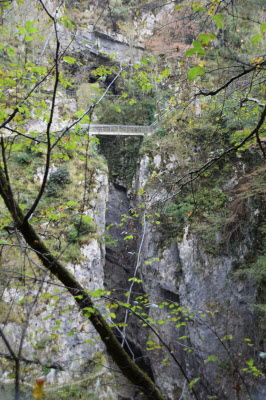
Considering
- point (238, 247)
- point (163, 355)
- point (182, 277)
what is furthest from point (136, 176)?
point (163, 355)

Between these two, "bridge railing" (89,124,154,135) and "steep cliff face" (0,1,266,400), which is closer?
"steep cliff face" (0,1,266,400)

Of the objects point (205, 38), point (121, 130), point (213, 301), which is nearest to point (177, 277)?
point (213, 301)

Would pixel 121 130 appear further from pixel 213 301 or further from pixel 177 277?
pixel 213 301

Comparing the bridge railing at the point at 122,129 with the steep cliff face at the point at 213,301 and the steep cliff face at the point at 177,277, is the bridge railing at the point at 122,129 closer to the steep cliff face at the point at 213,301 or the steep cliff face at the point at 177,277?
the steep cliff face at the point at 177,277

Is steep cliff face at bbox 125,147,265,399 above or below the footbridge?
below

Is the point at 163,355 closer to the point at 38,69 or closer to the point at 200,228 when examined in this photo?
the point at 200,228

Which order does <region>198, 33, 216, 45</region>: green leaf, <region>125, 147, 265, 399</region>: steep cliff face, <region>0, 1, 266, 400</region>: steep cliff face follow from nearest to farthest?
<region>198, 33, 216, 45</region>: green leaf
<region>0, 1, 266, 400</region>: steep cliff face
<region>125, 147, 265, 399</region>: steep cliff face

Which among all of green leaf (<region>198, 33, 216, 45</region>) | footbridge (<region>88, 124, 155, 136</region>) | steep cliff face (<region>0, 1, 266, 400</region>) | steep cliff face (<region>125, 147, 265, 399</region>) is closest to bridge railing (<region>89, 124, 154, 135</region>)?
footbridge (<region>88, 124, 155, 136</region>)

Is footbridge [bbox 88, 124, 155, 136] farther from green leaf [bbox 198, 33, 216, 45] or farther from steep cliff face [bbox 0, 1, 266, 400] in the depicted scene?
green leaf [bbox 198, 33, 216, 45]

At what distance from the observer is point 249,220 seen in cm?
783

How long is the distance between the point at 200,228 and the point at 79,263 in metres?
3.56

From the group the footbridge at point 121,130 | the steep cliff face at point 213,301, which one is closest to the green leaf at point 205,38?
the steep cliff face at point 213,301

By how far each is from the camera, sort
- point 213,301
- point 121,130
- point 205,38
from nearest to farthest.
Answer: point 205,38, point 213,301, point 121,130

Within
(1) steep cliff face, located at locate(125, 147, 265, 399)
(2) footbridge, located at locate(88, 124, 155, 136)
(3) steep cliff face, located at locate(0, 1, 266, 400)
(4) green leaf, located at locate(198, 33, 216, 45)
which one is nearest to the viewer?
(4) green leaf, located at locate(198, 33, 216, 45)
